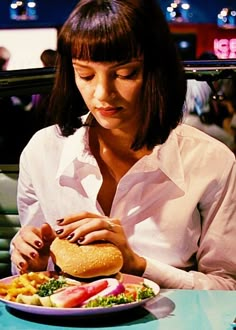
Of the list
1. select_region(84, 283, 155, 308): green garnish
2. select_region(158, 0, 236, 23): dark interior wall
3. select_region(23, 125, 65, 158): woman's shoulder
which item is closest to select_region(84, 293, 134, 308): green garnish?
select_region(84, 283, 155, 308): green garnish

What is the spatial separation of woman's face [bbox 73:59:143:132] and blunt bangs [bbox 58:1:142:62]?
0.02 meters

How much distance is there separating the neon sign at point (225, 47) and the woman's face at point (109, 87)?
8.99m

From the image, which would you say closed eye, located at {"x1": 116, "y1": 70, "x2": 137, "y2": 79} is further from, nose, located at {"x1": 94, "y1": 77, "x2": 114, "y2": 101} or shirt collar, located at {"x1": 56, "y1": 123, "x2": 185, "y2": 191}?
shirt collar, located at {"x1": 56, "y1": 123, "x2": 185, "y2": 191}

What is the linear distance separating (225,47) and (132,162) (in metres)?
8.87

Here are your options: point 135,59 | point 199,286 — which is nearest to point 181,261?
point 199,286

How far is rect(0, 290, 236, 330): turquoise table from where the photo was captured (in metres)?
1.30

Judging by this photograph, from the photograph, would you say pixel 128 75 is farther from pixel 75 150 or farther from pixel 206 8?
pixel 206 8

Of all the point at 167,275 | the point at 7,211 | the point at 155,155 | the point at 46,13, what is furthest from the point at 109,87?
the point at 46,13

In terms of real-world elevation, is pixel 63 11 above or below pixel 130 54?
below

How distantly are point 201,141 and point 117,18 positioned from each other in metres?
0.45

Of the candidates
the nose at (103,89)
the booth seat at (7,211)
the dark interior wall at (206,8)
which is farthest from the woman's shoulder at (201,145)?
the dark interior wall at (206,8)

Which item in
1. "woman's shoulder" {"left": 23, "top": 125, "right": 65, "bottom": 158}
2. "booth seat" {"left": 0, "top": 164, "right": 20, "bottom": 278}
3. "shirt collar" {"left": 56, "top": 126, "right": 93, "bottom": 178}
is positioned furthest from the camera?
"booth seat" {"left": 0, "top": 164, "right": 20, "bottom": 278}

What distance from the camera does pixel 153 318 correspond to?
1.34 metres

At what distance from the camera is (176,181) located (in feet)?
6.09
